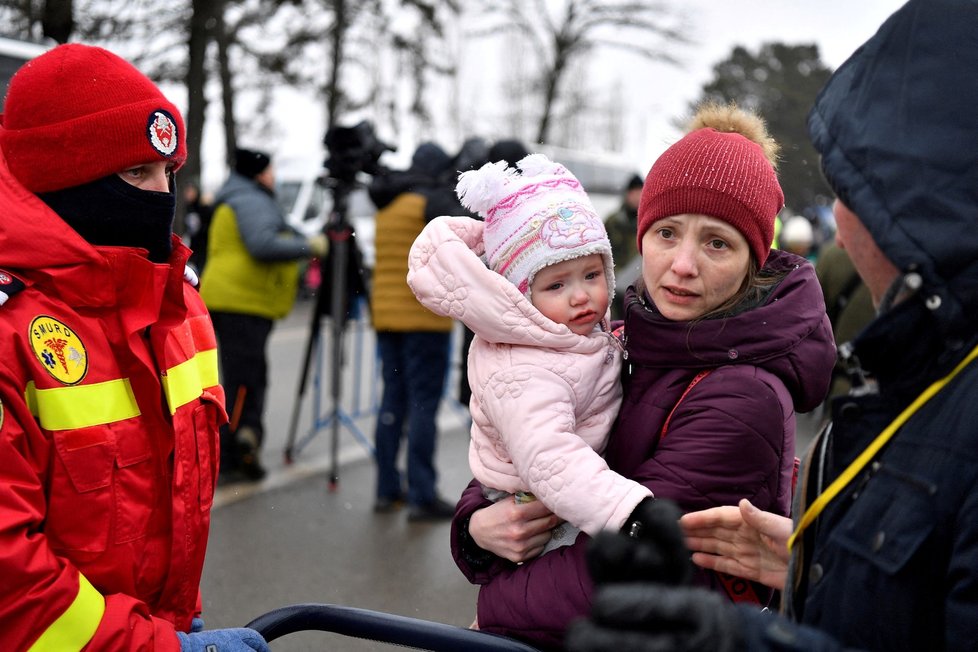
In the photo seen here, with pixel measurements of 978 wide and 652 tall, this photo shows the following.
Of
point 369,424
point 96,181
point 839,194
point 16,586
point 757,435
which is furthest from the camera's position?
point 369,424

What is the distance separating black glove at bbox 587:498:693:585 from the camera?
3.02 feet

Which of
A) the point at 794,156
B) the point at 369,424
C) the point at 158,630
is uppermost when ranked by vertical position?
the point at 794,156

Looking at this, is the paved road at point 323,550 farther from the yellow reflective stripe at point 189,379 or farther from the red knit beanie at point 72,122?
the red knit beanie at point 72,122

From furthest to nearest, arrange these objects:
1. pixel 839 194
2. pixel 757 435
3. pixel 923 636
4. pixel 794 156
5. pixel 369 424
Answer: pixel 369 424 → pixel 794 156 → pixel 757 435 → pixel 839 194 → pixel 923 636

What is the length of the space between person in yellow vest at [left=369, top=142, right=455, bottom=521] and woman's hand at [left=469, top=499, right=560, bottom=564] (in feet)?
12.0

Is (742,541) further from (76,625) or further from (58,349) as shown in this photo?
(58,349)

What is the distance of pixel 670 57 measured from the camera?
73.6 feet

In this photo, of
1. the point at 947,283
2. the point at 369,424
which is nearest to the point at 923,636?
the point at 947,283

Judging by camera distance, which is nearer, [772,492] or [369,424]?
[772,492]

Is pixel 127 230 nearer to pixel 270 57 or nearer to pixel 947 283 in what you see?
pixel 947 283

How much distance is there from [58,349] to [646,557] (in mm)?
1208

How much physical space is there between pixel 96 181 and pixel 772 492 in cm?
147

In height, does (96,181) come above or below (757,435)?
above

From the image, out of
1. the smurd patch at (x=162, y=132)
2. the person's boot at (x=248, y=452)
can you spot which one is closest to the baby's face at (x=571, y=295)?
the smurd patch at (x=162, y=132)
